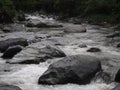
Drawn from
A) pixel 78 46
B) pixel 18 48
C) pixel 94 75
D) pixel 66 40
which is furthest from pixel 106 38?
pixel 94 75

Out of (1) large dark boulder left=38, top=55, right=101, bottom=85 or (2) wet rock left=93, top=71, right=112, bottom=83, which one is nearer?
(1) large dark boulder left=38, top=55, right=101, bottom=85

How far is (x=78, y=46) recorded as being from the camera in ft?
53.5

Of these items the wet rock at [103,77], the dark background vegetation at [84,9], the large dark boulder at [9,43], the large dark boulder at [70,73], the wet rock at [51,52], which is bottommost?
the dark background vegetation at [84,9]

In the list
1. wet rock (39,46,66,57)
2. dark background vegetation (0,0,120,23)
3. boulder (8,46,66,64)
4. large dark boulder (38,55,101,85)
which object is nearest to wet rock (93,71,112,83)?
large dark boulder (38,55,101,85)

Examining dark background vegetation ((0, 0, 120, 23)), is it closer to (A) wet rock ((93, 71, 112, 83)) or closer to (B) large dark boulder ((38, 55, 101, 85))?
(A) wet rock ((93, 71, 112, 83))

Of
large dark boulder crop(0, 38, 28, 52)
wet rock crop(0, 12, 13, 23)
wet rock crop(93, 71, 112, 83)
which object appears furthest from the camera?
wet rock crop(0, 12, 13, 23)

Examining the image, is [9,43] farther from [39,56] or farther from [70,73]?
[70,73]

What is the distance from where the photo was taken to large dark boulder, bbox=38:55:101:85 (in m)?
9.66

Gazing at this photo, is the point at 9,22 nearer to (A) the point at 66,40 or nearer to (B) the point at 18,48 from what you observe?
(A) the point at 66,40

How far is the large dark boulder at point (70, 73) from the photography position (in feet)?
31.7

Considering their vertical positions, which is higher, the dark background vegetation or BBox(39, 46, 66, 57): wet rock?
BBox(39, 46, 66, 57): wet rock

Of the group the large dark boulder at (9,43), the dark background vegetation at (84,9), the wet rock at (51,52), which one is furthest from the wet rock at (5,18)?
the wet rock at (51,52)

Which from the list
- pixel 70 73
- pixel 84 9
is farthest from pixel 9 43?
pixel 84 9

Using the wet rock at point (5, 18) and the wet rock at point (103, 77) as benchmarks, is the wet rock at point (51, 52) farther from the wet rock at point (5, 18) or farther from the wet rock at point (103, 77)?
the wet rock at point (5, 18)
